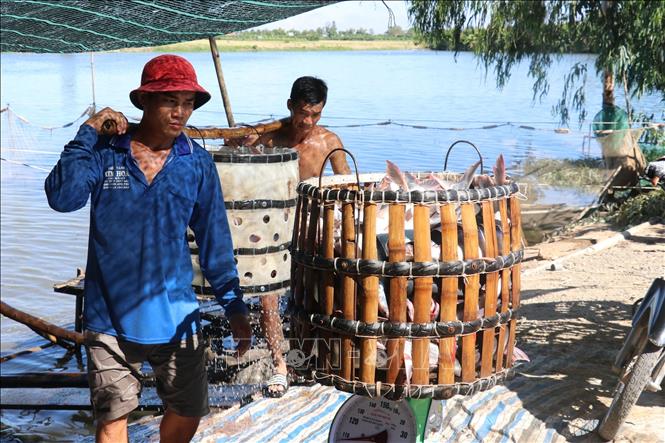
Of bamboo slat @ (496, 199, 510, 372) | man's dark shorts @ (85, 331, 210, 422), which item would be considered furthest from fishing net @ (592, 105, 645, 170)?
man's dark shorts @ (85, 331, 210, 422)


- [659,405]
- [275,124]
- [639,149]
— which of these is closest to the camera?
[659,405]

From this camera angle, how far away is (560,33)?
14.3 meters

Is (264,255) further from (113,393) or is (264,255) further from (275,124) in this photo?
(113,393)

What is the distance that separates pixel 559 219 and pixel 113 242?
11753mm

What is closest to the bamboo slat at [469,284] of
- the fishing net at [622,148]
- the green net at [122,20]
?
the green net at [122,20]

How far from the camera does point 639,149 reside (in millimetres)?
13203

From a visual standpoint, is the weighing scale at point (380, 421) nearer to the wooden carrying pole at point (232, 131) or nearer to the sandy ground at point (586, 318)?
the sandy ground at point (586, 318)

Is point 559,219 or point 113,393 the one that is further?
point 559,219

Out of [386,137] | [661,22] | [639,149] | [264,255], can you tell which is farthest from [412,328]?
[386,137]

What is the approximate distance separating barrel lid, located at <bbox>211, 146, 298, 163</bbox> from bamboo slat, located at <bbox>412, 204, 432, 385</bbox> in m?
2.35

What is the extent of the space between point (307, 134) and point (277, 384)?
5.45ft

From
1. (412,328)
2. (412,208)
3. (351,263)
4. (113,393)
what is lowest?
(113,393)

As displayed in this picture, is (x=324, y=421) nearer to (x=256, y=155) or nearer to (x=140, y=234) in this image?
(x=256, y=155)

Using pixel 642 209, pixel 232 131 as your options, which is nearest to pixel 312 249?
pixel 232 131
